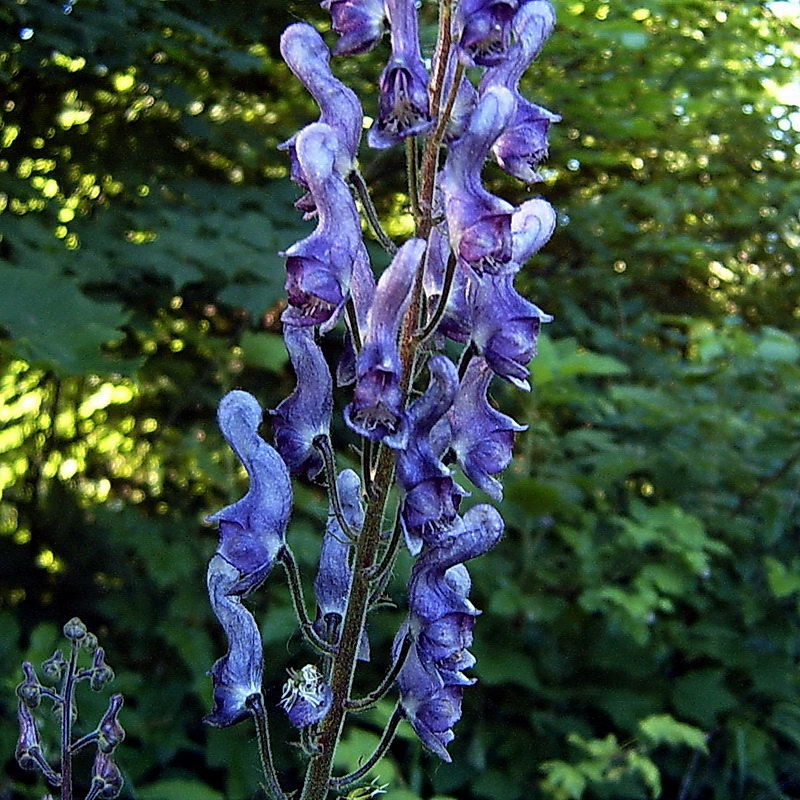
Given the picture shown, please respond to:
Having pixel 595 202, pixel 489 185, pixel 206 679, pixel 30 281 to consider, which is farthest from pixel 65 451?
pixel 595 202

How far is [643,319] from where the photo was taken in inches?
155

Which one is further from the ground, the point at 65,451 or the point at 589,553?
the point at 589,553

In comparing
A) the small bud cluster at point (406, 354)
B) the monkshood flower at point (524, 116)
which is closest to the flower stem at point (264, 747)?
the small bud cluster at point (406, 354)

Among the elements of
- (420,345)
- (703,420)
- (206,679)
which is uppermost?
(420,345)

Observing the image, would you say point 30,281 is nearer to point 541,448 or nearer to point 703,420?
point 541,448

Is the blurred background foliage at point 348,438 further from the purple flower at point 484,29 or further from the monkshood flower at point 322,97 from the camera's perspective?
the purple flower at point 484,29

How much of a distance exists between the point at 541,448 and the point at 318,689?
77.5 inches

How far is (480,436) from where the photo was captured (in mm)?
1230

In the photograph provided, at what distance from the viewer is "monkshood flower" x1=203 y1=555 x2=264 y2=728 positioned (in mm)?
1241

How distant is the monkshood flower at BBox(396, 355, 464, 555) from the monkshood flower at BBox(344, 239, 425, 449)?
36 mm

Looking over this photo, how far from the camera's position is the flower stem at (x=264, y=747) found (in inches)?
47.8

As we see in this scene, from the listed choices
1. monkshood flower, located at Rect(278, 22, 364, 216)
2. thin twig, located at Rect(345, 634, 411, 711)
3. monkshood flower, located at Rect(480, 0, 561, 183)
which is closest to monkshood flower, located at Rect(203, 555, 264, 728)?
thin twig, located at Rect(345, 634, 411, 711)

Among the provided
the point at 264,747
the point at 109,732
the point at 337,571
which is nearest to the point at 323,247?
the point at 337,571

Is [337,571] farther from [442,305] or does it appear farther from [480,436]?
[442,305]
